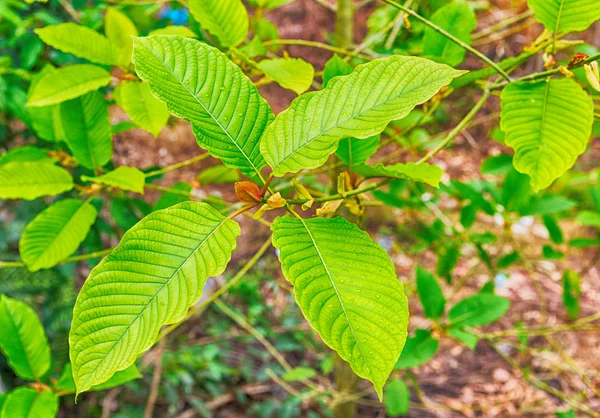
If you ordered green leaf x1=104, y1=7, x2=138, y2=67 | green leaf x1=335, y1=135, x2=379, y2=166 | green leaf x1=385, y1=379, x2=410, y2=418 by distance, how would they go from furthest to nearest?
green leaf x1=385, y1=379, x2=410, y2=418, green leaf x1=104, y1=7, x2=138, y2=67, green leaf x1=335, y1=135, x2=379, y2=166

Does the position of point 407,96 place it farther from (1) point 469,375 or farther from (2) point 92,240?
(1) point 469,375

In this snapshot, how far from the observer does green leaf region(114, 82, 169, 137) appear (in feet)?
2.97

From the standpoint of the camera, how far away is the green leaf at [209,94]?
58 cm

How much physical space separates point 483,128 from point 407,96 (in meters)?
4.02

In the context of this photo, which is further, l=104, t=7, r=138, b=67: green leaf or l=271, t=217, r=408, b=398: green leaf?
l=104, t=7, r=138, b=67: green leaf

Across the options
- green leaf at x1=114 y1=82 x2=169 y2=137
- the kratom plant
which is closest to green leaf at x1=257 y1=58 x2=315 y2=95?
the kratom plant

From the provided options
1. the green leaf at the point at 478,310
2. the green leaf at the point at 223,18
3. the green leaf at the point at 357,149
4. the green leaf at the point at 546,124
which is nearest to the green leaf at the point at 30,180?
the green leaf at the point at 223,18

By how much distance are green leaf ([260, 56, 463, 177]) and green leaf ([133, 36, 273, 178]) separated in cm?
4

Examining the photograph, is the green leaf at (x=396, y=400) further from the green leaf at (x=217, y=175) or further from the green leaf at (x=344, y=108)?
the green leaf at (x=344, y=108)

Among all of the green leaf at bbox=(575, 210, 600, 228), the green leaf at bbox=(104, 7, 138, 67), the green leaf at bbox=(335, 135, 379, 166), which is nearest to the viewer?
the green leaf at bbox=(335, 135, 379, 166)

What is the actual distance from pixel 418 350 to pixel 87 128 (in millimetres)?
945

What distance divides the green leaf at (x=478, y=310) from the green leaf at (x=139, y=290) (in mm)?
903

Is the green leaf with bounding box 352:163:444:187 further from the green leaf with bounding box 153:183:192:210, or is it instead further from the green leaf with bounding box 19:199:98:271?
the green leaf with bounding box 19:199:98:271

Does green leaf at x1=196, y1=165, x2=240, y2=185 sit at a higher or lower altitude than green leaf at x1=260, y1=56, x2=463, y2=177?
lower
